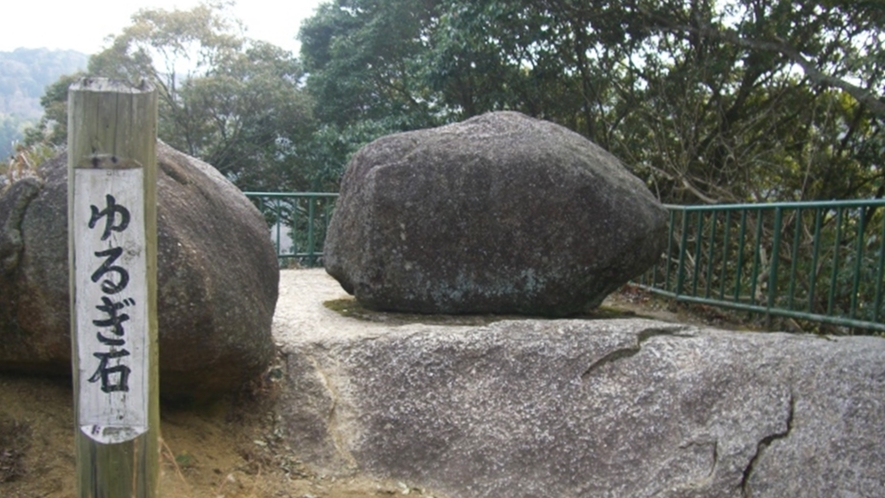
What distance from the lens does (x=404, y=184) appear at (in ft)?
16.1

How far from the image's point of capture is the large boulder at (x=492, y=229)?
4.87 m

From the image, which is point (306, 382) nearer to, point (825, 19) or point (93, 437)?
point (93, 437)

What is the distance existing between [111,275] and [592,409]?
2.52 meters

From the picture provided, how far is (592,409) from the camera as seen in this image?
3.88m

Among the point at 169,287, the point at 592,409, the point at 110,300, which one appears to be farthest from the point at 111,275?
the point at 592,409

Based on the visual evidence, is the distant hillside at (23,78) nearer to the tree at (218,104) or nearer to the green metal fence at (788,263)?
the tree at (218,104)

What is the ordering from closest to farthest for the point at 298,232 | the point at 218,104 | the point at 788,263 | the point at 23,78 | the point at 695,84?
the point at 788,263, the point at 298,232, the point at 695,84, the point at 218,104, the point at 23,78

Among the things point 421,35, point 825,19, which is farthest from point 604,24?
point 421,35

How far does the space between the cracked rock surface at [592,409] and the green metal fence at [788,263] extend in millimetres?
754

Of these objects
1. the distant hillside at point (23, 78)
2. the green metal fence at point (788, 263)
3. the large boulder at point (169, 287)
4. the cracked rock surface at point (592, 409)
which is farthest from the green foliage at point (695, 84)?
the distant hillside at point (23, 78)

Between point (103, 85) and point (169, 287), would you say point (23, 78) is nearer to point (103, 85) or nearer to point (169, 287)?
point (169, 287)

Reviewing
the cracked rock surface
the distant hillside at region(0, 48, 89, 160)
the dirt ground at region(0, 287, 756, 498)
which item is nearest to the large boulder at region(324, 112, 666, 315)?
the cracked rock surface

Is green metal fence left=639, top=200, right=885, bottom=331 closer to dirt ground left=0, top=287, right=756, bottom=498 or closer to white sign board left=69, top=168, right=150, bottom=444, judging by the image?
dirt ground left=0, top=287, right=756, bottom=498

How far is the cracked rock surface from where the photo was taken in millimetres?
3479
